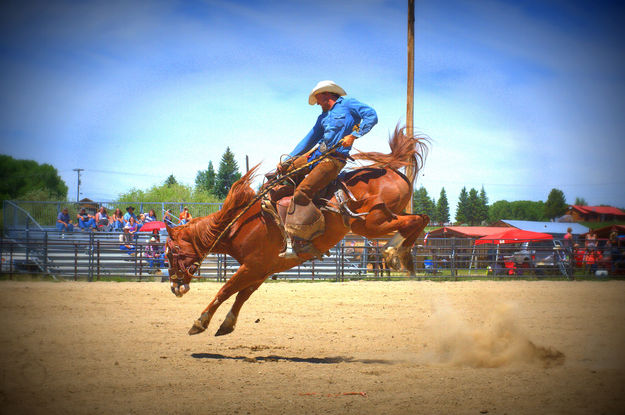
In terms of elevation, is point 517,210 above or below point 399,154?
above

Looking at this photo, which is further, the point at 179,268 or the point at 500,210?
the point at 500,210

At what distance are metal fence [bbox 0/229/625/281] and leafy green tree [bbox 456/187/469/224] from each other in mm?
68870

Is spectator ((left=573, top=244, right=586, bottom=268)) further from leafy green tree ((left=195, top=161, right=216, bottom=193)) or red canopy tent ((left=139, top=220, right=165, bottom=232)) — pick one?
leafy green tree ((left=195, top=161, right=216, bottom=193))

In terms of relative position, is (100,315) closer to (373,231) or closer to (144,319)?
(144,319)

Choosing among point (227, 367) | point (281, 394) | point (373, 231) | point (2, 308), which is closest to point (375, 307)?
point (373, 231)

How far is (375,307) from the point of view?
970 cm

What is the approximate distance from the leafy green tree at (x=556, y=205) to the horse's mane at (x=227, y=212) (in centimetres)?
9267

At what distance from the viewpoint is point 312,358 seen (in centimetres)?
565

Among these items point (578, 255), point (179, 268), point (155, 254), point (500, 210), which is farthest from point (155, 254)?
point (500, 210)

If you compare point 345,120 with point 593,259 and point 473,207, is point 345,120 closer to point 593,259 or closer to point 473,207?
point 593,259

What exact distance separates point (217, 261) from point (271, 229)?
36.2 feet

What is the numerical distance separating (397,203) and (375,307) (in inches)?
173

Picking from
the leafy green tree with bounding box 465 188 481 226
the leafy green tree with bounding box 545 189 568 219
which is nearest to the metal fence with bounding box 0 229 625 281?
the leafy green tree with bounding box 465 188 481 226

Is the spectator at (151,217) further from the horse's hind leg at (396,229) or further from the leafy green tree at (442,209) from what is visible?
the leafy green tree at (442,209)
